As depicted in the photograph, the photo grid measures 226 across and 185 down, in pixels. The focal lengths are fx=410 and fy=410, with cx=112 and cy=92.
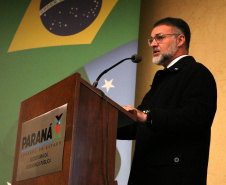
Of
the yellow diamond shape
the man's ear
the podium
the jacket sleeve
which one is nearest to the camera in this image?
the podium

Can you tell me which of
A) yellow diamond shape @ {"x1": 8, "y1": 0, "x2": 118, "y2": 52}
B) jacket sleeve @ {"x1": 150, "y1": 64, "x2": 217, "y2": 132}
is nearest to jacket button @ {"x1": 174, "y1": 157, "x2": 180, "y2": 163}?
jacket sleeve @ {"x1": 150, "y1": 64, "x2": 217, "y2": 132}

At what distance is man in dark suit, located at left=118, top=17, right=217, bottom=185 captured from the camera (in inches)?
70.6

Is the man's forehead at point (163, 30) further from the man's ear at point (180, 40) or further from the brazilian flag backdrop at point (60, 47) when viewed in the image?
the brazilian flag backdrop at point (60, 47)

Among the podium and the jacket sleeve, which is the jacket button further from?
the podium

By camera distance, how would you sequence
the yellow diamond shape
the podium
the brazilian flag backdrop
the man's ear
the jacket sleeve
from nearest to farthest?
the podium
the jacket sleeve
the man's ear
the brazilian flag backdrop
the yellow diamond shape

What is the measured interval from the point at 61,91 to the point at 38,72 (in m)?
1.86

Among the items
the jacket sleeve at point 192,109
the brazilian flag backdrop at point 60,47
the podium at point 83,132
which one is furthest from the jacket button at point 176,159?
the brazilian flag backdrop at point 60,47

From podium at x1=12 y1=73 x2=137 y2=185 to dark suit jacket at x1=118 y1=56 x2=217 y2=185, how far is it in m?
0.24

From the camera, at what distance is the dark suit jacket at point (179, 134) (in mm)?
1796

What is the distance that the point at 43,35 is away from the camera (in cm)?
352

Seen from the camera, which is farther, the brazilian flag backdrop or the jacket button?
the brazilian flag backdrop

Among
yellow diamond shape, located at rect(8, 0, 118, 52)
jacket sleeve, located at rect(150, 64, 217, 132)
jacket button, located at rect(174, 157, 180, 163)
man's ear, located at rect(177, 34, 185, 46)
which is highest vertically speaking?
yellow diamond shape, located at rect(8, 0, 118, 52)

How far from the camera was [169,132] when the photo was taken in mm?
1883

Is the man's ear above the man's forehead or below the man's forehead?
below
